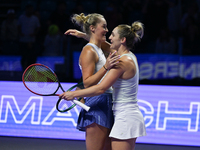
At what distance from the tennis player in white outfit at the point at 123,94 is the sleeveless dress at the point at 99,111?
10cm

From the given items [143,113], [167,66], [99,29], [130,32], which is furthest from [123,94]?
[167,66]

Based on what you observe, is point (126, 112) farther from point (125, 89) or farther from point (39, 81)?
point (39, 81)

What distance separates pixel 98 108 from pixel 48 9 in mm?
4210

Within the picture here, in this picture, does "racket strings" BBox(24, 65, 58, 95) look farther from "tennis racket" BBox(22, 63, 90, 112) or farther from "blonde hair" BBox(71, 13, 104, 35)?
"blonde hair" BBox(71, 13, 104, 35)

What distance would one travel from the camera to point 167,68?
17.8ft

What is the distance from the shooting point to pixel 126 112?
228cm

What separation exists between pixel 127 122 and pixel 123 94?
0.19 metres

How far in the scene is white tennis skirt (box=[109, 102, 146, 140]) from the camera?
2.25m

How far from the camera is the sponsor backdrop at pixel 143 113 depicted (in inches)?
169

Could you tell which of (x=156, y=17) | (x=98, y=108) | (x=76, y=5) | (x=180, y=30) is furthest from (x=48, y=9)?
(x=98, y=108)

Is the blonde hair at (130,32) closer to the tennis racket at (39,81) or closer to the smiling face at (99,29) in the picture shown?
the smiling face at (99,29)

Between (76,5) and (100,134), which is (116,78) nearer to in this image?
(100,134)

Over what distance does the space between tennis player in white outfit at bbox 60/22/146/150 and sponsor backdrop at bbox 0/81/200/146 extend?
6.77ft

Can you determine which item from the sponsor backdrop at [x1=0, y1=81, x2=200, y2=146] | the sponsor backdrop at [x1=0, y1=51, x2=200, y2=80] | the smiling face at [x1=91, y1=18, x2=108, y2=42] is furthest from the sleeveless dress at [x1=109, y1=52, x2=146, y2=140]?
the sponsor backdrop at [x1=0, y1=51, x2=200, y2=80]
